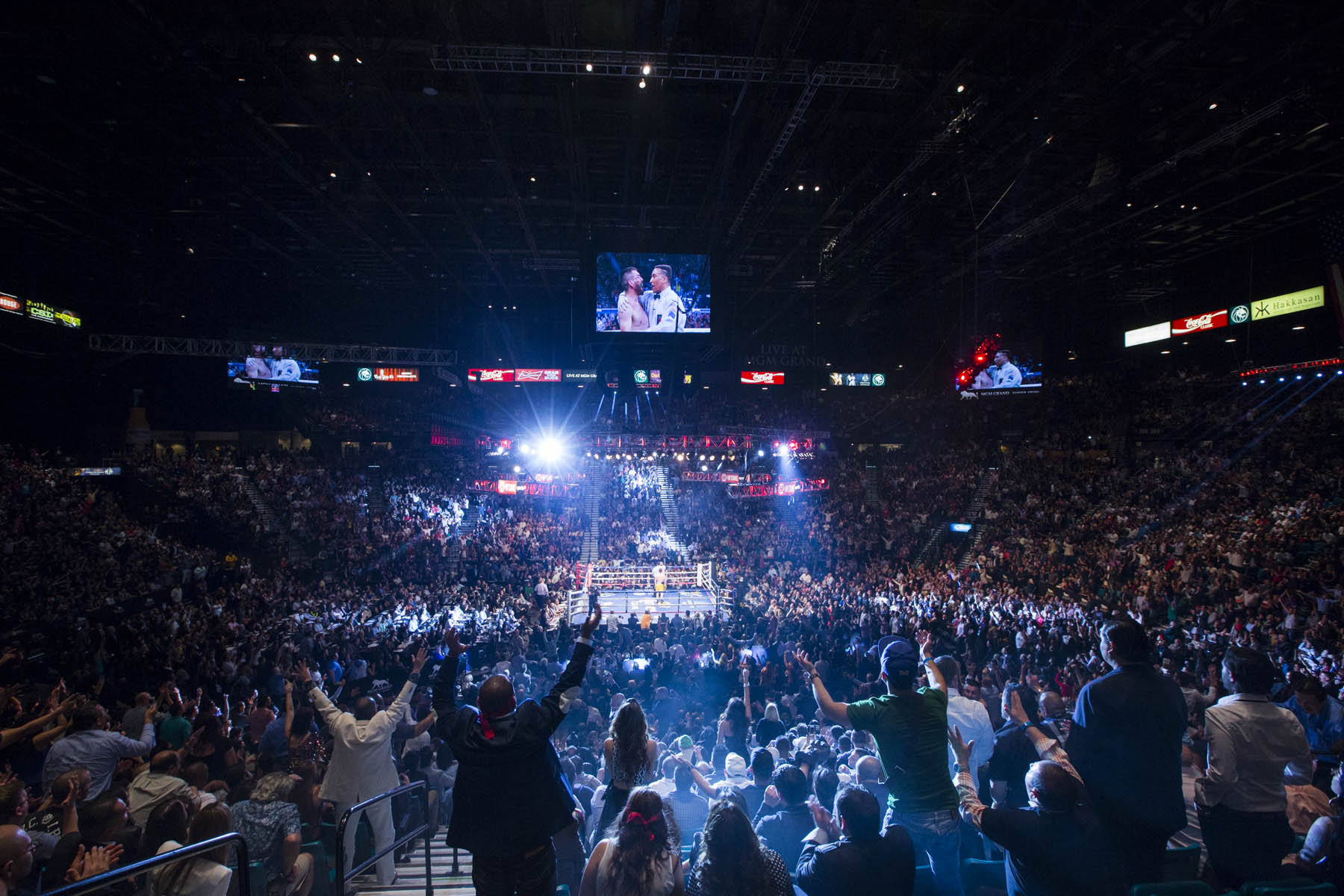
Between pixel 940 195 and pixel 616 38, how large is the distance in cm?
662

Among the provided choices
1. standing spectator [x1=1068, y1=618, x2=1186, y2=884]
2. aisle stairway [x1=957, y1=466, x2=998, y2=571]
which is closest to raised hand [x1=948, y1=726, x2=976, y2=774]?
standing spectator [x1=1068, y1=618, x2=1186, y2=884]

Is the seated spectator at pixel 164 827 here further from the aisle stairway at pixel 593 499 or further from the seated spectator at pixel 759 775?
the aisle stairway at pixel 593 499

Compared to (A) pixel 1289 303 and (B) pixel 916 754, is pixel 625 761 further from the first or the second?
(A) pixel 1289 303

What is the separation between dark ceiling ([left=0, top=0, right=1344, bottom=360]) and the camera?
7098 millimetres

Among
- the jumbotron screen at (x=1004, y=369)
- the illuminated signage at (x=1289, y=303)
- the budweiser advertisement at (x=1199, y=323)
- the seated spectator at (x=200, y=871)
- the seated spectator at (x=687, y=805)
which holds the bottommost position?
the seated spectator at (x=687, y=805)

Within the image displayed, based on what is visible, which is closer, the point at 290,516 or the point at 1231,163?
the point at 1231,163

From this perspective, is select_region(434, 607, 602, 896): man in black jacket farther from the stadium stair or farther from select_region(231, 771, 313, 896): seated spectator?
the stadium stair

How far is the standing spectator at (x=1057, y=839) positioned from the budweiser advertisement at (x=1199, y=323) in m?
17.3

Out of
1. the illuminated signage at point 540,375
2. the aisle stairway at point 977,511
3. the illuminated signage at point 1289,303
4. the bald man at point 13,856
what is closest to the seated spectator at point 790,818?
the bald man at point 13,856

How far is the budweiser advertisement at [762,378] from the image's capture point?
1997cm

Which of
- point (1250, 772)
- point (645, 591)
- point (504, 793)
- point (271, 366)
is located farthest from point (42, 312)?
point (1250, 772)

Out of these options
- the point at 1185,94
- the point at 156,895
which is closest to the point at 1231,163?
the point at 1185,94

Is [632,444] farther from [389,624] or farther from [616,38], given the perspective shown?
[616,38]

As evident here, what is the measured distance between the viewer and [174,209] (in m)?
11.6
